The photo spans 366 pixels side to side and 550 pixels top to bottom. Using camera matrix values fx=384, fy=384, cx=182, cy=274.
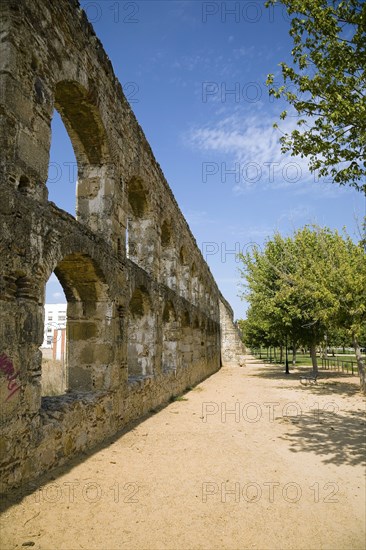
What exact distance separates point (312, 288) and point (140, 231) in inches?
238

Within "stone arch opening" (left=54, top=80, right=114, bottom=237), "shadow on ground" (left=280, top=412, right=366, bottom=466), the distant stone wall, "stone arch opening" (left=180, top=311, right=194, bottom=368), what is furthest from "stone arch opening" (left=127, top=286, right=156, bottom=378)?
the distant stone wall

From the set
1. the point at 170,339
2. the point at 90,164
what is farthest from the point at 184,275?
the point at 90,164

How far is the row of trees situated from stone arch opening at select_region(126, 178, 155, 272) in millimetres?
5101

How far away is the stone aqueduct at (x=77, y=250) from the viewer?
4.13m

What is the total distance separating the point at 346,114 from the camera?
5344mm

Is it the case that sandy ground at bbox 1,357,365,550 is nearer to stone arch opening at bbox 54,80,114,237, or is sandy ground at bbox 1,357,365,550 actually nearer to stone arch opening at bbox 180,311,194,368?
stone arch opening at bbox 54,80,114,237

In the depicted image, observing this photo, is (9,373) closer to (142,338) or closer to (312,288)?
(142,338)

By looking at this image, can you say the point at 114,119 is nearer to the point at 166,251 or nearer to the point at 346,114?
the point at 346,114

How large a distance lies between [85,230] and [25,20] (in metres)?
2.69

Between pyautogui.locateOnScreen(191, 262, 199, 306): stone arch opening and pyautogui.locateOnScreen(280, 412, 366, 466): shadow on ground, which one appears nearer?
pyautogui.locateOnScreen(280, 412, 366, 466): shadow on ground

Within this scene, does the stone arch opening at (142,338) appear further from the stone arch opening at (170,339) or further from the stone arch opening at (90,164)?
the stone arch opening at (90,164)

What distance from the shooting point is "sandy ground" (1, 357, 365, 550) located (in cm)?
320

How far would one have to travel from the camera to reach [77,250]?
5.48 m

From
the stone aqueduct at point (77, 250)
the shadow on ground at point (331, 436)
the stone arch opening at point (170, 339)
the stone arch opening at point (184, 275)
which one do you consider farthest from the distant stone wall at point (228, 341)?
the shadow on ground at point (331, 436)
